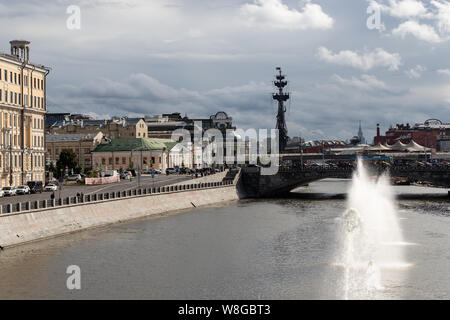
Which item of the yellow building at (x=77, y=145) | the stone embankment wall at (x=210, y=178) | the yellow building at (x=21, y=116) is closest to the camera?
the yellow building at (x=21, y=116)

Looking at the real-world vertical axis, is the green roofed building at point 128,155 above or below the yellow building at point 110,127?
below

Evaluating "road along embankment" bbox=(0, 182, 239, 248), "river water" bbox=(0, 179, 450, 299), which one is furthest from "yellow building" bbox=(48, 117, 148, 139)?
"river water" bbox=(0, 179, 450, 299)

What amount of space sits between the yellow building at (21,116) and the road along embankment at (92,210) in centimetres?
1922

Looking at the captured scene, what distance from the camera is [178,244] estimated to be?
57281mm

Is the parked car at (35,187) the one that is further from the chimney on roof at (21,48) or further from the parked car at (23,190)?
the chimney on roof at (21,48)

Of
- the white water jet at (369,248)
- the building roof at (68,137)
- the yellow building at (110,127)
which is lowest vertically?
the white water jet at (369,248)

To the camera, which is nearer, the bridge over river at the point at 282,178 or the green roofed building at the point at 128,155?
the bridge over river at the point at 282,178

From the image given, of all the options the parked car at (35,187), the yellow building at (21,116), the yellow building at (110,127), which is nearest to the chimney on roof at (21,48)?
the yellow building at (21,116)

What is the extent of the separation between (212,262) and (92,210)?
74.1 ft

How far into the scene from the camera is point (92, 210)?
67.4m

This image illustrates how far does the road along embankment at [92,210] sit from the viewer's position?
54219mm

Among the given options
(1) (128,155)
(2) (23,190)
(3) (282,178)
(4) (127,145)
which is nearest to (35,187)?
(2) (23,190)

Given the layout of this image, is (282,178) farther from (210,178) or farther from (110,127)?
(110,127)
